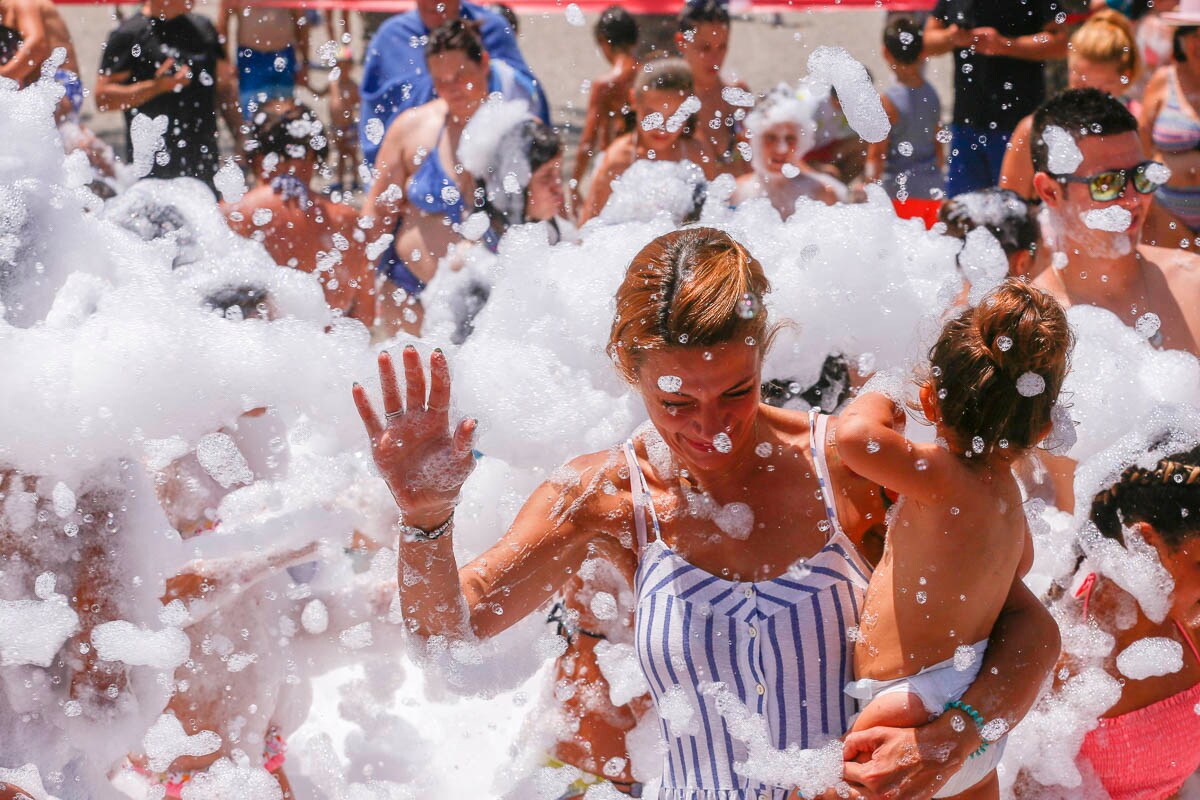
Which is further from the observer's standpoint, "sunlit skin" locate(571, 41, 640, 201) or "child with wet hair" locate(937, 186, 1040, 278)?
"sunlit skin" locate(571, 41, 640, 201)

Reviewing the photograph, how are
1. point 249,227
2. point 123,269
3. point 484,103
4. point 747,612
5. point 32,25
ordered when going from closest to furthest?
point 747,612 < point 123,269 < point 249,227 < point 484,103 < point 32,25

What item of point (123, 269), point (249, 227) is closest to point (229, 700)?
point (123, 269)

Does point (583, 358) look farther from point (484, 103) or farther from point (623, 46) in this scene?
point (623, 46)

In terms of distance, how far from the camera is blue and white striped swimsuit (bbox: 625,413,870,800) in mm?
1746

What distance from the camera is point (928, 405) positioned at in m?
1.64

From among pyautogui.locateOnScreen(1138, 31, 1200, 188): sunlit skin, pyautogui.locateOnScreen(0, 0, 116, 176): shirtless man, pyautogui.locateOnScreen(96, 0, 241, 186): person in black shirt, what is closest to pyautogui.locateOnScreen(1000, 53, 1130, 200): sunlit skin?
pyautogui.locateOnScreen(1138, 31, 1200, 188): sunlit skin

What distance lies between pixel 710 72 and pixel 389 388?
3350 millimetres

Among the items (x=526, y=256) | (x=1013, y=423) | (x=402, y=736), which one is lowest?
(x=402, y=736)

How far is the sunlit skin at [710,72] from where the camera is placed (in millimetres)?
4562

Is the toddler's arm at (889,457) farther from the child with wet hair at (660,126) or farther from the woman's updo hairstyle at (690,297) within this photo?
the child with wet hair at (660,126)

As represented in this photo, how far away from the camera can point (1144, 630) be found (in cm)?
208

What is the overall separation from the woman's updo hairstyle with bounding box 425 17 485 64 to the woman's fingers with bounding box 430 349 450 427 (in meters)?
2.79

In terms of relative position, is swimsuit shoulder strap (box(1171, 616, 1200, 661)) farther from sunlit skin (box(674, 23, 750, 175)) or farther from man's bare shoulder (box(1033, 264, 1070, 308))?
sunlit skin (box(674, 23, 750, 175))

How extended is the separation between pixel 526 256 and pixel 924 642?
1.59 m
